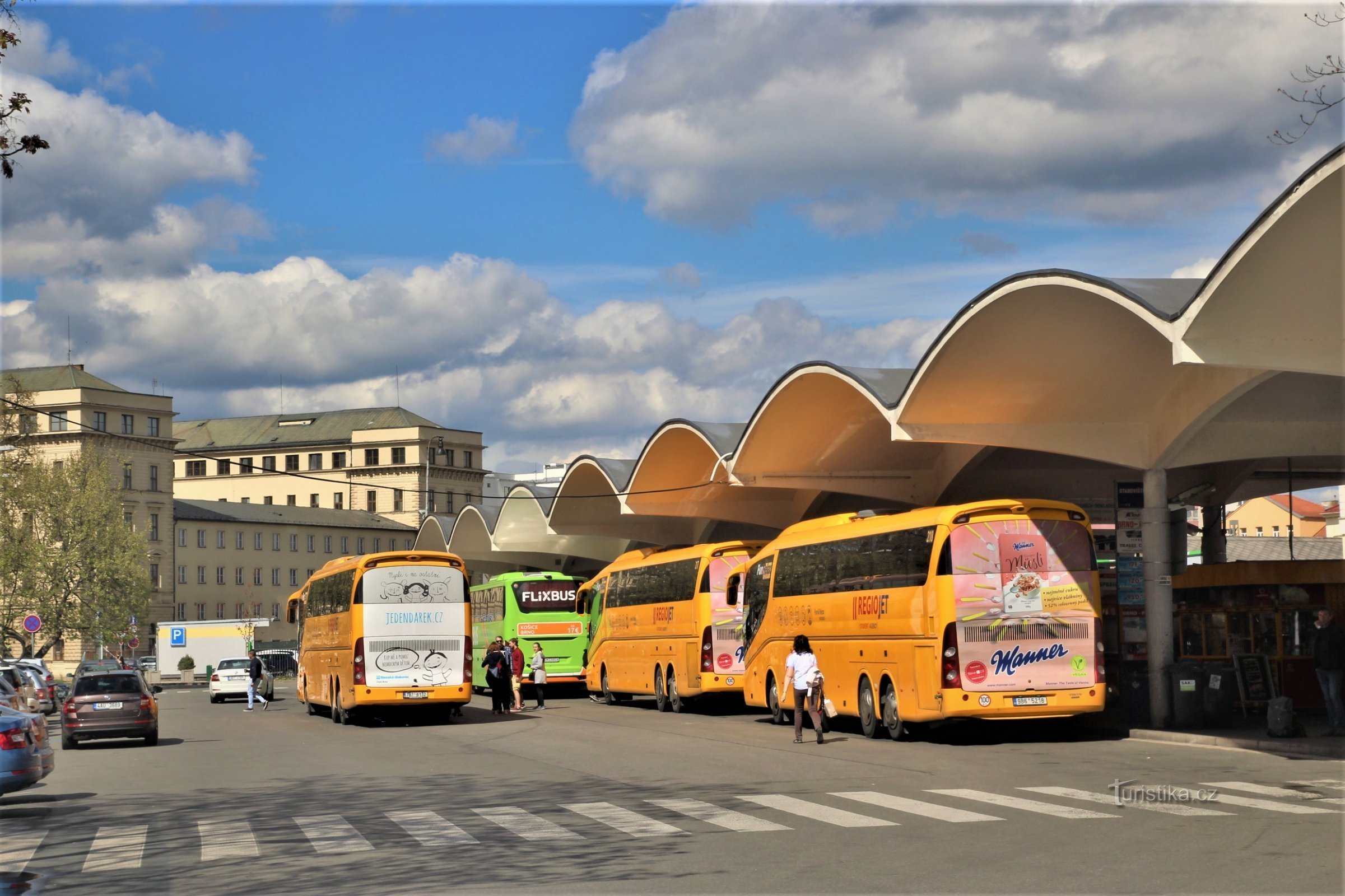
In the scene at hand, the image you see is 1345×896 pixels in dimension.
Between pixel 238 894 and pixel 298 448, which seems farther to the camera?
pixel 298 448

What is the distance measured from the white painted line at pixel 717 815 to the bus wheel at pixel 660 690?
21.8m

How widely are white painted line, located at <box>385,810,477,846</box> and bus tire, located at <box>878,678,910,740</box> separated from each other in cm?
1093

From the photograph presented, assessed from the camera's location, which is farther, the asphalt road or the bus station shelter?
the bus station shelter

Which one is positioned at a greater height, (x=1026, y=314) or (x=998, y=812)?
(x=1026, y=314)

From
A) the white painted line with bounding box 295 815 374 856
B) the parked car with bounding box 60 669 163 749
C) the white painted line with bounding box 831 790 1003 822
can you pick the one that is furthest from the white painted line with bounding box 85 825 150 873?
the parked car with bounding box 60 669 163 749

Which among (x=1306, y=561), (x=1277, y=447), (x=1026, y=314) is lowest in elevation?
(x=1306, y=561)

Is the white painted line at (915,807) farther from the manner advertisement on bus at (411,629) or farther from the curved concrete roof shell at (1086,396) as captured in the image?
the manner advertisement on bus at (411,629)

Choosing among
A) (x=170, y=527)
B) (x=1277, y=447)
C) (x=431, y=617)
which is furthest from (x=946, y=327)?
(x=170, y=527)

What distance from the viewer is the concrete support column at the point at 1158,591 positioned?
2567cm

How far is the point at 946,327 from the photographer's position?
2748 cm

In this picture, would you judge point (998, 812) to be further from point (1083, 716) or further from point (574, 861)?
point (1083, 716)

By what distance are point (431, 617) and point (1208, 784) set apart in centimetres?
1932

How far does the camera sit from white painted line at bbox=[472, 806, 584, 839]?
13531 millimetres

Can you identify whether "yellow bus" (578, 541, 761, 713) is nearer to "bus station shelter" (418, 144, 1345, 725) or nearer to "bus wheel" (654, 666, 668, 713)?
"bus wheel" (654, 666, 668, 713)
